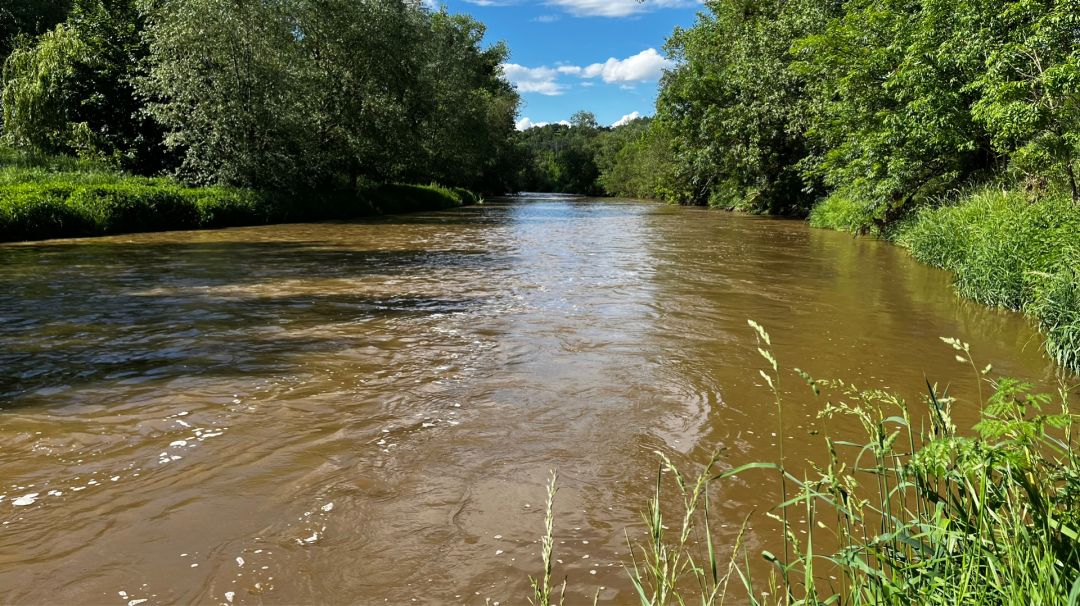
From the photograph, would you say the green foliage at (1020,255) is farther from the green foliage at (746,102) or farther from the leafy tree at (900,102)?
the green foliage at (746,102)

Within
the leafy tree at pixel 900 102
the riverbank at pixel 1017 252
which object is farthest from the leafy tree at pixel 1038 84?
the leafy tree at pixel 900 102

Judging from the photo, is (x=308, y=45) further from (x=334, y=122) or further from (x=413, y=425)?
(x=413, y=425)

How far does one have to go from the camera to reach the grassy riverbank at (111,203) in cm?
1755

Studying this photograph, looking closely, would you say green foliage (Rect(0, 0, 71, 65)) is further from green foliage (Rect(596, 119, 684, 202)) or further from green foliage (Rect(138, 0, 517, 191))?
green foliage (Rect(596, 119, 684, 202))

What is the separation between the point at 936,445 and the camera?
6.43ft

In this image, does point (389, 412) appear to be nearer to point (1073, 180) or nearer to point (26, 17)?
point (1073, 180)

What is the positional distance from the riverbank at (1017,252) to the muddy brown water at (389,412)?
1.23 feet

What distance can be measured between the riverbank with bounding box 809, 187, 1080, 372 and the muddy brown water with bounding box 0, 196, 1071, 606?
0.37 meters

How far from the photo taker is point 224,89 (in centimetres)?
2428

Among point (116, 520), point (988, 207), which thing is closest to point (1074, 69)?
point (988, 207)

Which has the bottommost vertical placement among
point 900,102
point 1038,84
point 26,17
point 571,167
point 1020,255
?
point 1020,255

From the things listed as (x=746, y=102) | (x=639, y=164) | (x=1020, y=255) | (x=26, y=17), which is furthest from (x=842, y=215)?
(x=639, y=164)

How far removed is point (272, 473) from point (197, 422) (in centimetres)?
118

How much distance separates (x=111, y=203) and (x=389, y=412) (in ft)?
60.6
